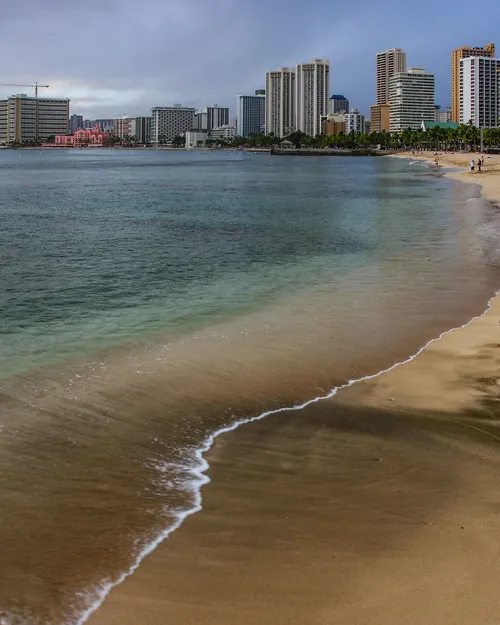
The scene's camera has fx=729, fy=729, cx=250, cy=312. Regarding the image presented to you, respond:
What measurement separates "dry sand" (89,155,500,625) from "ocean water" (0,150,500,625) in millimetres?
356

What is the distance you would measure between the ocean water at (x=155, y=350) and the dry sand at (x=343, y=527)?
356 mm

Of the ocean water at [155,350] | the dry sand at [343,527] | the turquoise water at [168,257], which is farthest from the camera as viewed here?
the turquoise water at [168,257]

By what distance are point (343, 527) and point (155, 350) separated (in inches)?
234

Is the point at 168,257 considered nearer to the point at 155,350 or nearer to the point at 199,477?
the point at 155,350

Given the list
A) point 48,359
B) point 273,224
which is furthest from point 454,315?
point 273,224

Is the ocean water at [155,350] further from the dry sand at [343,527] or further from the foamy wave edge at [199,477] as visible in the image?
the dry sand at [343,527]

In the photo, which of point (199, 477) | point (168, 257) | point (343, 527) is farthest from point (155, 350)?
point (168, 257)

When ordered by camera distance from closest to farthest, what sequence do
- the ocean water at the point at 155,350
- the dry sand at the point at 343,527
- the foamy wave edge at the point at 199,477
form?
the dry sand at the point at 343,527, the foamy wave edge at the point at 199,477, the ocean water at the point at 155,350

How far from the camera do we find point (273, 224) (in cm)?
3256

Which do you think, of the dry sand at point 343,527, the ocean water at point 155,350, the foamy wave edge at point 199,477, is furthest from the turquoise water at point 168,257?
the dry sand at point 343,527

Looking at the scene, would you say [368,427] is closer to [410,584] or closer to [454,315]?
[410,584]

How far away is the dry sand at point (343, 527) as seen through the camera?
4.57 m

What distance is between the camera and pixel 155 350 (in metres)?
11.0

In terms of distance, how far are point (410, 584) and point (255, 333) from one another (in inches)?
292
